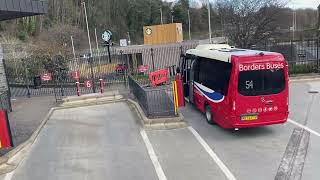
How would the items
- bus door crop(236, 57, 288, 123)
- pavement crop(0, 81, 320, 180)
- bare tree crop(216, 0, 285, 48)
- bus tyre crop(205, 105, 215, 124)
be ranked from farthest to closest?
bare tree crop(216, 0, 285, 48), bus tyre crop(205, 105, 215, 124), bus door crop(236, 57, 288, 123), pavement crop(0, 81, 320, 180)

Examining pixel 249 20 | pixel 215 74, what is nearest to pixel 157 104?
pixel 215 74

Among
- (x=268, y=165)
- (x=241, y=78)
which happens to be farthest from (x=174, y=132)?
(x=268, y=165)

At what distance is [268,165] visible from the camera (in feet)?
31.6

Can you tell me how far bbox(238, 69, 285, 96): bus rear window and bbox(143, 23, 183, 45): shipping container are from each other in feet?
102

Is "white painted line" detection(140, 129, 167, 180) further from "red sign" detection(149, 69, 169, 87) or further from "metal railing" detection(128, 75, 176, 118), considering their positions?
"red sign" detection(149, 69, 169, 87)

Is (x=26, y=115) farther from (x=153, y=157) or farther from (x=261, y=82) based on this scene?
(x=261, y=82)

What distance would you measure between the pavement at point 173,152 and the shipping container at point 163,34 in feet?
91.7

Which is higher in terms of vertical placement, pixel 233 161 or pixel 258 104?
pixel 258 104

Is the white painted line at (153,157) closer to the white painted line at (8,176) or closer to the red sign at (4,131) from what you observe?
the white painted line at (8,176)

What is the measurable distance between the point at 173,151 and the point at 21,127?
636cm

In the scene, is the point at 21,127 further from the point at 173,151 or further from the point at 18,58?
the point at 18,58

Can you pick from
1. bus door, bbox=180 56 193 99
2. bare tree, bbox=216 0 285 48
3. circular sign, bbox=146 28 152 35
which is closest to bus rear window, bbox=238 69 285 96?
bus door, bbox=180 56 193 99

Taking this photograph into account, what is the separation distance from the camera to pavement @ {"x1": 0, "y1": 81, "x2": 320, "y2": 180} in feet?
31.0

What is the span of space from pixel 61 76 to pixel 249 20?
2053 cm
